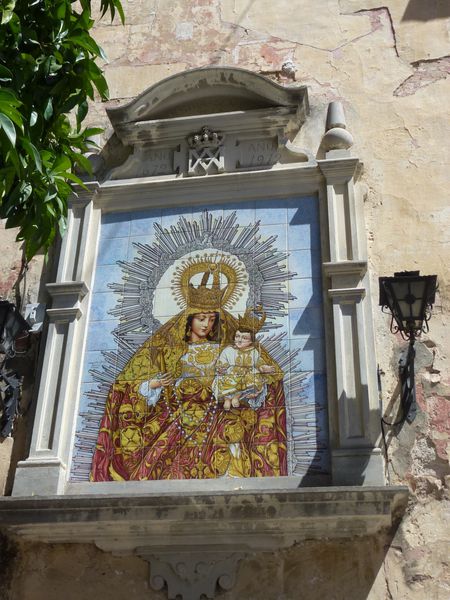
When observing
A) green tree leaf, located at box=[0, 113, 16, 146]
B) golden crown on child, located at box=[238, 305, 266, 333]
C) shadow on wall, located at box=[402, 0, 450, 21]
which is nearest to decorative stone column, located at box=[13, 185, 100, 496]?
golden crown on child, located at box=[238, 305, 266, 333]

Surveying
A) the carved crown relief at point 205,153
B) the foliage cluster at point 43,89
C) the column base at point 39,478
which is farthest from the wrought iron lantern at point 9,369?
the carved crown relief at point 205,153

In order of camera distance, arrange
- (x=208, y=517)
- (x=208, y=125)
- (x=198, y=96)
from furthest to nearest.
A: (x=198, y=96)
(x=208, y=125)
(x=208, y=517)

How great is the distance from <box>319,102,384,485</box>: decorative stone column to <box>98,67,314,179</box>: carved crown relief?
0.32 m

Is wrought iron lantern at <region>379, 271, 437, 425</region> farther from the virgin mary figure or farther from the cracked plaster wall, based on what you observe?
the virgin mary figure

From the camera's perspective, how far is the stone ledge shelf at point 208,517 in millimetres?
4844

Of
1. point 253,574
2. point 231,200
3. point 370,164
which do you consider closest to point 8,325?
point 231,200

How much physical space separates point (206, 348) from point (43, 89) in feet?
6.91

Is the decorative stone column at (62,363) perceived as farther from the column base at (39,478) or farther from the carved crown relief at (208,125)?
the carved crown relief at (208,125)

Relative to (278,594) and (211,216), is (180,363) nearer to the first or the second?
(211,216)

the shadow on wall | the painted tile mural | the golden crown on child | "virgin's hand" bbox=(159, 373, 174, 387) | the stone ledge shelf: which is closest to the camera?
Answer: the stone ledge shelf

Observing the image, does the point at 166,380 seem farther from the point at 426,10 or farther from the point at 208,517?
the point at 426,10

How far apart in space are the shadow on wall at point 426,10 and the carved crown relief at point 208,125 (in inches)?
49.9

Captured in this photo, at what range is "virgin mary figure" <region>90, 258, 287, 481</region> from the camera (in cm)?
536

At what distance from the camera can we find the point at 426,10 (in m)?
6.96
